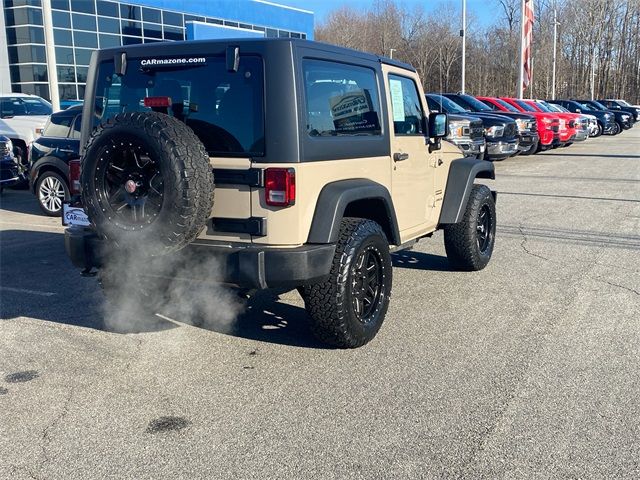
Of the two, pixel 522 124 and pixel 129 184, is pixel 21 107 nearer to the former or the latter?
pixel 129 184

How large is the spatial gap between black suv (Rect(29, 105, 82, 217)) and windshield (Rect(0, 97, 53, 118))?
17.2 ft

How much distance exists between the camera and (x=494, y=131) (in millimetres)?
17734

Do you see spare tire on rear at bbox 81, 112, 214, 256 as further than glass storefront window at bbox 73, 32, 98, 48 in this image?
No

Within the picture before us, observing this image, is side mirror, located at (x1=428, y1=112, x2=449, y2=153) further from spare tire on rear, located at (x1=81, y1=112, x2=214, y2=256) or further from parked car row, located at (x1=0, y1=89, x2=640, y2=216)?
spare tire on rear, located at (x1=81, y1=112, x2=214, y2=256)

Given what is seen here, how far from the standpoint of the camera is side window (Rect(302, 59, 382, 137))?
4.46 metres

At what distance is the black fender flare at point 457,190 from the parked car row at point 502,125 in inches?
226

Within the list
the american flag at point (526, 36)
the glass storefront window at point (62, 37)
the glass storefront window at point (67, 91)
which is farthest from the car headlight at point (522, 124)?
the glass storefront window at point (62, 37)

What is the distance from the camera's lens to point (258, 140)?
4.24 m

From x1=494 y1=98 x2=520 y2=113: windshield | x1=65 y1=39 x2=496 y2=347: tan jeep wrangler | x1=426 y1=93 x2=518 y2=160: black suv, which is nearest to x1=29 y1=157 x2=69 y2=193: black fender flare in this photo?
Result: x1=65 y1=39 x2=496 y2=347: tan jeep wrangler

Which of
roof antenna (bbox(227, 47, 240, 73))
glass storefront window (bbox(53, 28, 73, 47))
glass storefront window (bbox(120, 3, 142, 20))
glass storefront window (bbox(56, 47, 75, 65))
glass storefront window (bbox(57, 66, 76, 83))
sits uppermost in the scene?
glass storefront window (bbox(120, 3, 142, 20))

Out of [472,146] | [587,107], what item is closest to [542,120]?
[472,146]

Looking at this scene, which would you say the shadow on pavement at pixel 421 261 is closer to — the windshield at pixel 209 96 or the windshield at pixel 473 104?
the windshield at pixel 209 96

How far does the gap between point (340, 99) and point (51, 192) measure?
7181mm

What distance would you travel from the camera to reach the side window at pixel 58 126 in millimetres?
10594
